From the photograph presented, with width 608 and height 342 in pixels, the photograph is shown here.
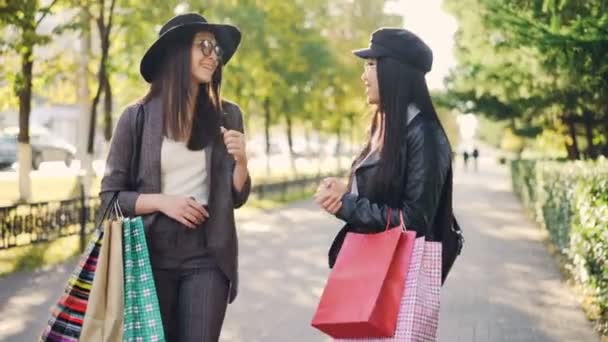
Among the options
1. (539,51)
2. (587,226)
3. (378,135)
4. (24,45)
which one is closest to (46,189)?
(24,45)

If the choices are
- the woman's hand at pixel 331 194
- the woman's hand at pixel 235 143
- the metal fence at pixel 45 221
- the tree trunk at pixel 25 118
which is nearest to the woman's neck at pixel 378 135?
the woman's hand at pixel 331 194

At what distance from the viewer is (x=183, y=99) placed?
11.7 ft

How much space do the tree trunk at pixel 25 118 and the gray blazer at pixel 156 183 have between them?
11666mm

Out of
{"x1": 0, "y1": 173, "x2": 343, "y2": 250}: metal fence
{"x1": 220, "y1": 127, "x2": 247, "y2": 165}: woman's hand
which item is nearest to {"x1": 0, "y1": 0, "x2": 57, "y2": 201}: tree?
{"x1": 0, "y1": 173, "x2": 343, "y2": 250}: metal fence

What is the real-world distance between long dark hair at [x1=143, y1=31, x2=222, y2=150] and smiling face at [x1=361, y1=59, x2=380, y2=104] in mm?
583

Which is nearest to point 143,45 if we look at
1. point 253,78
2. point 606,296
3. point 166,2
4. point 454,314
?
point 166,2

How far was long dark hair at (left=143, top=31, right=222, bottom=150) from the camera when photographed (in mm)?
3535

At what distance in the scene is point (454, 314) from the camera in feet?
28.3

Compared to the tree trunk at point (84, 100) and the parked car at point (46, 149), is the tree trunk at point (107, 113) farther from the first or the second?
the parked car at point (46, 149)

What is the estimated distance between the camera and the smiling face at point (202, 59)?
142 inches

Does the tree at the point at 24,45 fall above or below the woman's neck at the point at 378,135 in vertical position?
above

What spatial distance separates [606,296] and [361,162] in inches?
180

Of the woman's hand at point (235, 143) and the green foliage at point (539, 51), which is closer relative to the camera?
the woman's hand at point (235, 143)

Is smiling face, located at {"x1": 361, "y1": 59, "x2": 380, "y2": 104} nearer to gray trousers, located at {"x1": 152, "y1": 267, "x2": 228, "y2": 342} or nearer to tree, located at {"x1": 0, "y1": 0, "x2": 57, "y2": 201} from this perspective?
gray trousers, located at {"x1": 152, "y1": 267, "x2": 228, "y2": 342}
